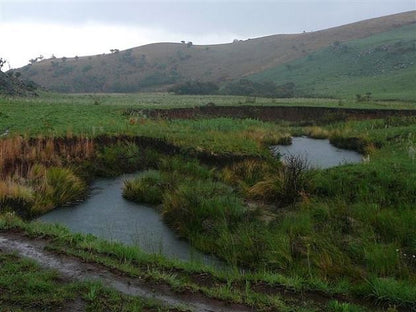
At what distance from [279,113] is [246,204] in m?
27.4

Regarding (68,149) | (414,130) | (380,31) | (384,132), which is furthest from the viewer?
(380,31)

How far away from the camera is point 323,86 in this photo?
8350 cm

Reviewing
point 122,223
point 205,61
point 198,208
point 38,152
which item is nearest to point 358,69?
point 205,61

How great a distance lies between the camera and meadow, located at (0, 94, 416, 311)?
920 centimetres

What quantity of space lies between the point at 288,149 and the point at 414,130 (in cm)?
648

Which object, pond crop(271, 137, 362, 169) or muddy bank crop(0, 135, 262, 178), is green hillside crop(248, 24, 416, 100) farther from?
muddy bank crop(0, 135, 262, 178)

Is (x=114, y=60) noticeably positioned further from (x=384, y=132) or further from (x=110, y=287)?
(x=110, y=287)

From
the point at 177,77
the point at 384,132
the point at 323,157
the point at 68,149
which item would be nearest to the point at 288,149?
the point at 323,157

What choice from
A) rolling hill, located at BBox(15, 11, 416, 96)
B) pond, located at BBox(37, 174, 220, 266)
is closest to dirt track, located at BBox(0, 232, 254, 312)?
pond, located at BBox(37, 174, 220, 266)

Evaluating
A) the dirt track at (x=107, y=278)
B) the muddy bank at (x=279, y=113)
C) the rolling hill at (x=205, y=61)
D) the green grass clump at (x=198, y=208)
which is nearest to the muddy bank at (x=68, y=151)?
the green grass clump at (x=198, y=208)

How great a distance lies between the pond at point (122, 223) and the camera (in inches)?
490

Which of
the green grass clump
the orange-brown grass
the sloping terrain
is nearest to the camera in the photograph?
the green grass clump

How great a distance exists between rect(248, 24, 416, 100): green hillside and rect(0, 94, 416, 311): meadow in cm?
4263

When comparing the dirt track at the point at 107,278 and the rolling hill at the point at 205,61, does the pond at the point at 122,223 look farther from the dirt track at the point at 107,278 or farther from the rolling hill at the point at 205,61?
the rolling hill at the point at 205,61
